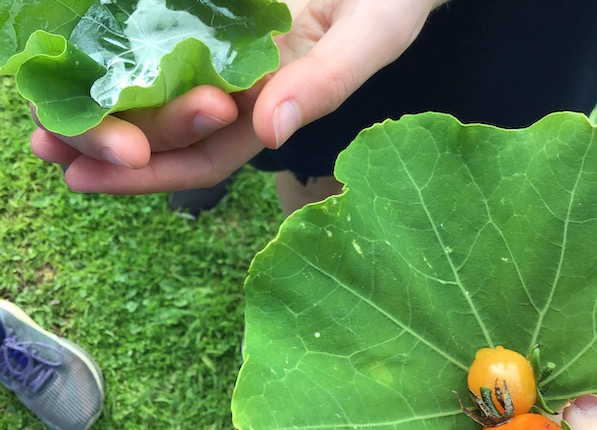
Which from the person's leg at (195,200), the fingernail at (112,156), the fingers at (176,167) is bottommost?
the person's leg at (195,200)

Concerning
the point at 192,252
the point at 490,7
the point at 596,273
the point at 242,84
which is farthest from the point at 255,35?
the point at 192,252

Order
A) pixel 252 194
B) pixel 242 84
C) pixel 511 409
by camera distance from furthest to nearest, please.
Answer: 1. pixel 252 194
2. pixel 242 84
3. pixel 511 409

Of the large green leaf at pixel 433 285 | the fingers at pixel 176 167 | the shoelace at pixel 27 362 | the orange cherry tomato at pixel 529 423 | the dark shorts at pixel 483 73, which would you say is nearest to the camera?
the orange cherry tomato at pixel 529 423

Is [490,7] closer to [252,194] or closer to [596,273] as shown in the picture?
[596,273]

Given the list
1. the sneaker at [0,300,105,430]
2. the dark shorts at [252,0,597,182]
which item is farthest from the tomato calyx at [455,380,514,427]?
the sneaker at [0,300,105,430]

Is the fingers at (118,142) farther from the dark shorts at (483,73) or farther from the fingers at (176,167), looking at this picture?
the dark shorts at (483,73)

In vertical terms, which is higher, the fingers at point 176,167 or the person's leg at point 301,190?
the fingers at point 176,167

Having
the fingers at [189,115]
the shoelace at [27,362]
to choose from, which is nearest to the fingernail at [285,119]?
the fingers at [189,115]
